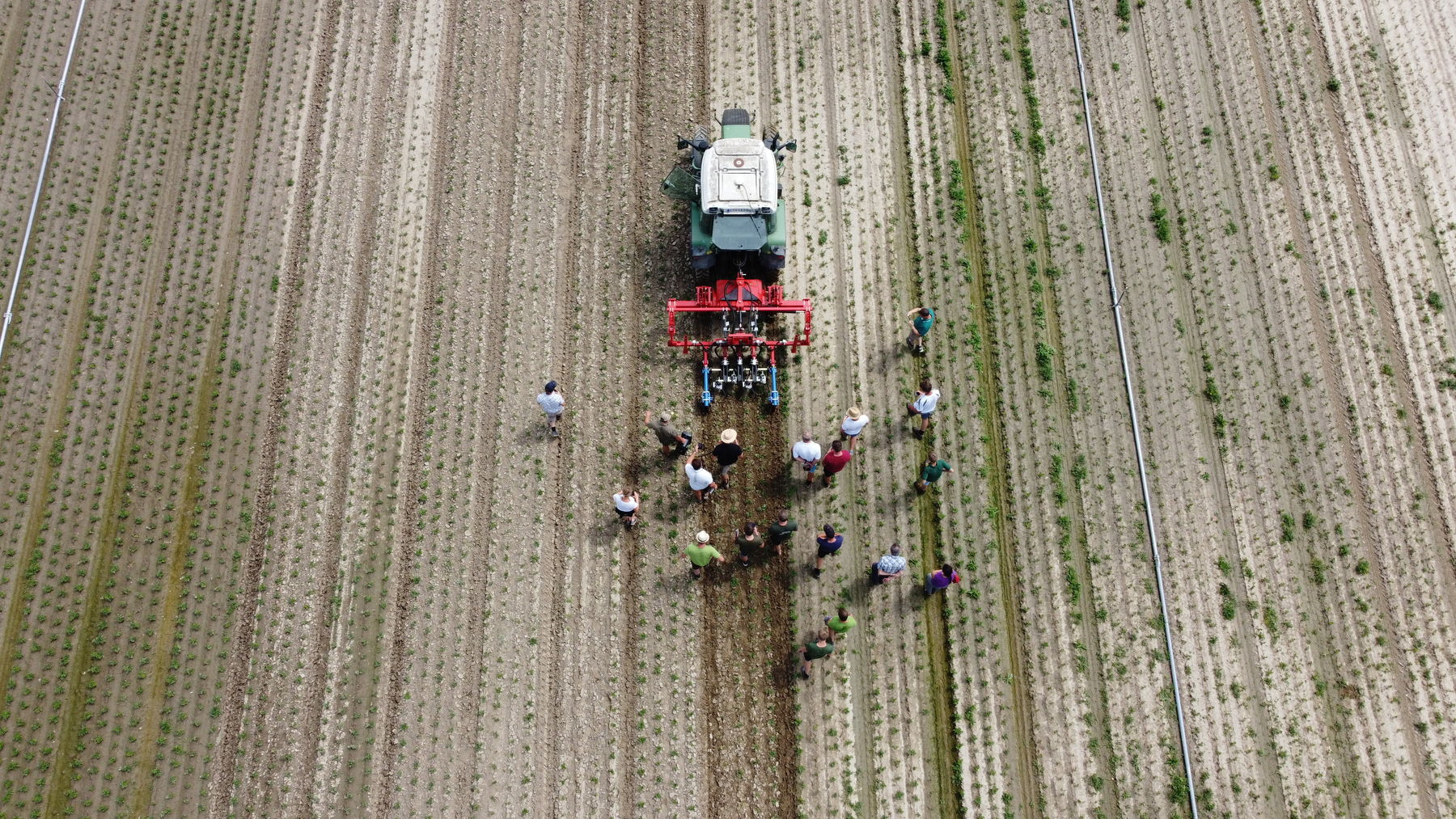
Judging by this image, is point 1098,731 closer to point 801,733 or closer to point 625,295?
point 801,733

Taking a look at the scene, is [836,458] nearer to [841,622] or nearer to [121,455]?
[841,622]

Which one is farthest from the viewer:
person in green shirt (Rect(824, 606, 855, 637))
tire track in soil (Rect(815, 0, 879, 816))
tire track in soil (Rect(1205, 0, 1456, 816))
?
tire track in soil (Rect(1205, 0, 1456, 816))

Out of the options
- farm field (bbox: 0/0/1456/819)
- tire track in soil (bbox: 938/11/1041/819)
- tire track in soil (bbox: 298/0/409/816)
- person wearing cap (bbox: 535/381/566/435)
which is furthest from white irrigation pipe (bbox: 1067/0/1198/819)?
tire track in soil (bbox: 298/0/409/816)

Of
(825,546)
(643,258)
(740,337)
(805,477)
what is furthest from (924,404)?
(643,258)

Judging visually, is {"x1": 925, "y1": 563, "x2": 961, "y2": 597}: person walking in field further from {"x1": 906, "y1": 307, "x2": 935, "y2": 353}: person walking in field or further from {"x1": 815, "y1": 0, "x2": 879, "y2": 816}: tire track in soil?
{"x1": 906, "y1": 307, "x2": 935, "y2": 353}: person walking in field

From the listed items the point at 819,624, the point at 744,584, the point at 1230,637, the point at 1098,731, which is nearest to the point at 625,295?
the point at 744,584

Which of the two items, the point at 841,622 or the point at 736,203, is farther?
the point at 736,203
